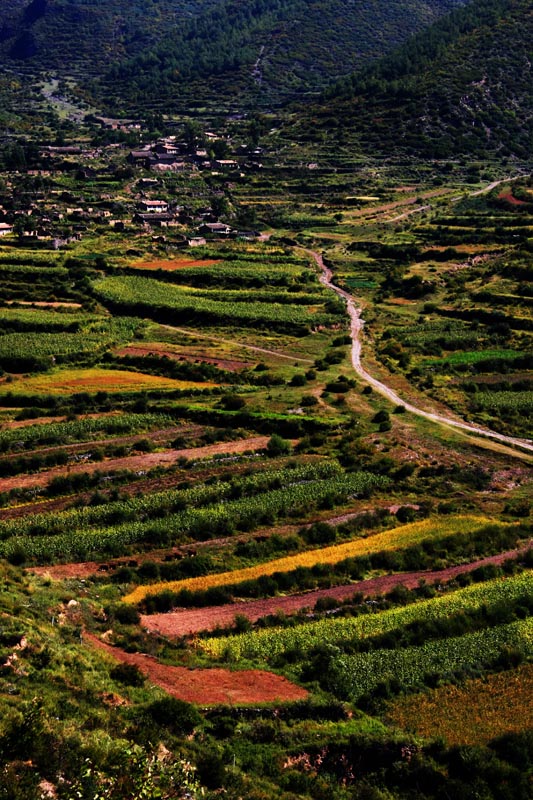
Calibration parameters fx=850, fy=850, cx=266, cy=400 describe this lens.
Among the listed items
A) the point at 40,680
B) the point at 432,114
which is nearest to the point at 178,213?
the point at 432,114

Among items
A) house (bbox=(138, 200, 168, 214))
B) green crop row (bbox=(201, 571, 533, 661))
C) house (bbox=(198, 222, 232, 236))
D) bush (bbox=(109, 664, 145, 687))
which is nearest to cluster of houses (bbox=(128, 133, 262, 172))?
house (bbox=(138, 200, 168, 214))

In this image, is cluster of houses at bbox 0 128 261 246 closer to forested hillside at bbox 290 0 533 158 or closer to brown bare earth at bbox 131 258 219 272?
brown bare earth at bbox 131 258 219 272

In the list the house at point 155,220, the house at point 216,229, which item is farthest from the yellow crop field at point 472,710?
the house at point 155,220

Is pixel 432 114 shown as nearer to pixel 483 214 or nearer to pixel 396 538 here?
pixel 483 214

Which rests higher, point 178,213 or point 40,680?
point 178,213

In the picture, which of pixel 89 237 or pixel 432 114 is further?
pixel 432 114

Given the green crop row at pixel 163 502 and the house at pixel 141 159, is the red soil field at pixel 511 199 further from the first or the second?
the green crop row at pixel 163 502

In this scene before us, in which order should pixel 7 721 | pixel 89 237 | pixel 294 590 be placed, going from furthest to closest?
pixel 89 237
pixel 294 590
pixel 7 721
